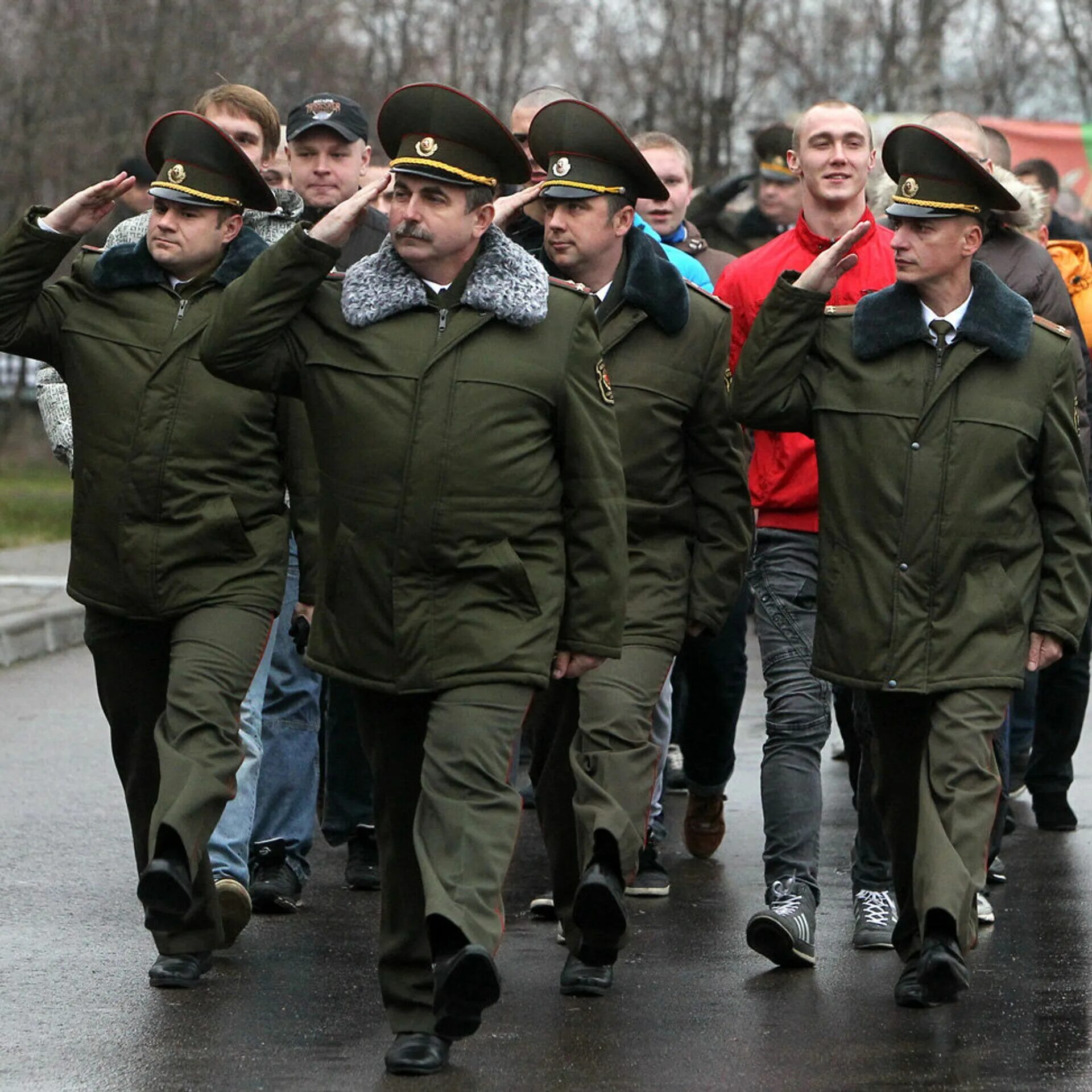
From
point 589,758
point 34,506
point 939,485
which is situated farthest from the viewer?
point 34,506

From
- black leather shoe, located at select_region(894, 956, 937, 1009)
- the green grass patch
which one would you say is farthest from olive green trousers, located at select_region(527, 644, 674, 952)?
the green grass patch

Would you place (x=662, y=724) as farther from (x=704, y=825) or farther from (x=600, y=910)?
(x=600, y=910)

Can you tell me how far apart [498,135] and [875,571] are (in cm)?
144

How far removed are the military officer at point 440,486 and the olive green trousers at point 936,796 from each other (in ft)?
2.87

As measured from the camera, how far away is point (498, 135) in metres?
5.60

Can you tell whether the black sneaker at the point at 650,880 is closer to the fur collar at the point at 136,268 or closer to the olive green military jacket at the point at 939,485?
the olive green military jacket at the point at 939,485

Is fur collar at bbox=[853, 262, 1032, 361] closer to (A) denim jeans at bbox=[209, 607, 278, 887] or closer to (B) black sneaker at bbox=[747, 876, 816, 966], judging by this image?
(B) black sneaker at bbox=[747, 876, 816, 966]

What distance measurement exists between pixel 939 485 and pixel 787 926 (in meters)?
1.25

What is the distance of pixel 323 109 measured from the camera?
805cm

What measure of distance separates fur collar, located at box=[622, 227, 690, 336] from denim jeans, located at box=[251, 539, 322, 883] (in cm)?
142

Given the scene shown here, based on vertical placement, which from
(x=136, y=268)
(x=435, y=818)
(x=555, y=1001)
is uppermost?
(x=136, y=268)

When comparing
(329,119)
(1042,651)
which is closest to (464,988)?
(1042,651)

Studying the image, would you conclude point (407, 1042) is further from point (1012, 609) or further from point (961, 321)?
point (961, 321)

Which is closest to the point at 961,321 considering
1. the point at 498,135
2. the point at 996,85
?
the point at 498,135
